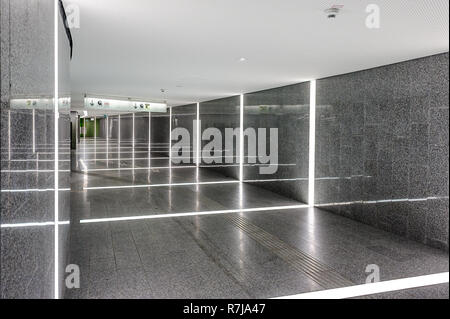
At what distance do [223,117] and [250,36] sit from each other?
8647 mm

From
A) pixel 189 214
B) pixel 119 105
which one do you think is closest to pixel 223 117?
pixel 119 105

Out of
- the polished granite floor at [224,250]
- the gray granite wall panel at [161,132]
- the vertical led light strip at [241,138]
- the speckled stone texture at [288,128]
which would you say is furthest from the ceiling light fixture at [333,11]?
the gray granite wall panel at [161,132]

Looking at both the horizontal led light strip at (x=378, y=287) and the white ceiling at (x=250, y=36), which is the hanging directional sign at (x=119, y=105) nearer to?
the white ceiling at (x=250, y=36)

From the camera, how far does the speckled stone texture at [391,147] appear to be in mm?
5441

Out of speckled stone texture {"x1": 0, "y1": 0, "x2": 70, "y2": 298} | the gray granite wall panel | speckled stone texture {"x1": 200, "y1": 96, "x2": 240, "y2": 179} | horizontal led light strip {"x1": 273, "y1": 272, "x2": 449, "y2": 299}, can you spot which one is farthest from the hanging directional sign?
speckled stone texture {"x1": 0, "y1": 0, "x2": 70, "y2": 298}

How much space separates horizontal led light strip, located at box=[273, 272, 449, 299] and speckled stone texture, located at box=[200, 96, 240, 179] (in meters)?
8.48

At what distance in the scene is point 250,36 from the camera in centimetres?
482

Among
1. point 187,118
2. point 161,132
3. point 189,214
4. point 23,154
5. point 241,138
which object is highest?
point 187,118

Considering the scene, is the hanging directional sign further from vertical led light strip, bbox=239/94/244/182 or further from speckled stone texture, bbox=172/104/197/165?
vertical led light strip, bbox=239/94/244/182

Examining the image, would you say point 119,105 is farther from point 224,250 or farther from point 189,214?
point 224,250

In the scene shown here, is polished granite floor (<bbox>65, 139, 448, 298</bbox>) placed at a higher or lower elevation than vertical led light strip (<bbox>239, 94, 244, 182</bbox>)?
lower

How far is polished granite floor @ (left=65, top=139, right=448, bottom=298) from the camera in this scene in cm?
403
